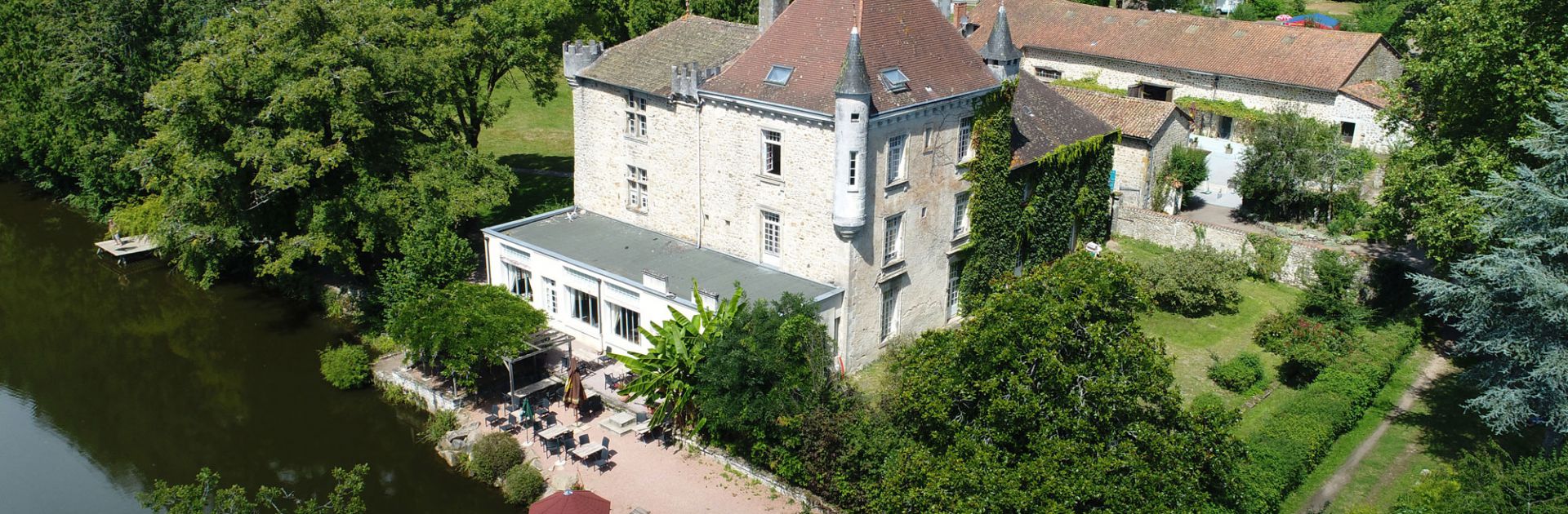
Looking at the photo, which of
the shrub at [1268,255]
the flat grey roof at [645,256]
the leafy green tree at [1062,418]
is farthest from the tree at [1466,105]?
the flat grey roof at [645,256]

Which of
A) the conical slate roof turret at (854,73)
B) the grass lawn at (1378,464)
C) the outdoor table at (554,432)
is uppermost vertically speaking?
the conical slate roof turret at (854,73)

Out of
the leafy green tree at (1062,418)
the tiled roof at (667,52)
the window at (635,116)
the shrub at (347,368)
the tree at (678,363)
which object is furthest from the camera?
the window at (635,116)

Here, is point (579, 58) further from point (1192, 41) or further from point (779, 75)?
point (1192, 41)

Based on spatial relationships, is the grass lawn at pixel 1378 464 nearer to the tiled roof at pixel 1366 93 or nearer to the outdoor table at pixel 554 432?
the outdoor table at pixel 554 432

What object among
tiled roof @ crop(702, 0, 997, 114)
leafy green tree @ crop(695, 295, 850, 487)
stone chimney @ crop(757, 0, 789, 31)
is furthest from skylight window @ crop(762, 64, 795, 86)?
leafy green tree @ crop(695, 295, 850, 487)

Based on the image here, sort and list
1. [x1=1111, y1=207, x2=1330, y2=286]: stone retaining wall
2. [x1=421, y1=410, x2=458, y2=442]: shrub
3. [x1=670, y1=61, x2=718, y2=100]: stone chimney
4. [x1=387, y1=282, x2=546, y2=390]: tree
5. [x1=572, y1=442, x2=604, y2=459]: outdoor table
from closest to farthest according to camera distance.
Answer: [x1=572, y1=442, x2=604, y2=459]: outdoor table < [x1=387, y1=282, x2=546, y2=390]: tree < [x1=421, y1=410, x2=458, y2=442]: shrub < [x1=670, y1=61, x2=718, y2=100]: stone chimney < [x1=1111, y1=207, x2=1330, y2=286]: stone retaining wall

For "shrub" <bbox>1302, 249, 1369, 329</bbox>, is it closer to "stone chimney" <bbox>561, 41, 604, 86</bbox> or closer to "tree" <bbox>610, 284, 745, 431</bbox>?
"tree" <bbox>610, 284, 745, 431</bbox>

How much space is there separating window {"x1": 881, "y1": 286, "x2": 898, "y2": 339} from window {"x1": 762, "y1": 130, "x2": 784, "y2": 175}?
15.7 feet

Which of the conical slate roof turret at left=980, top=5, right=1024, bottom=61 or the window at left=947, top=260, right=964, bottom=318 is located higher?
the conical slate roof turret at left=980, top=5, right=1024, bottom=61

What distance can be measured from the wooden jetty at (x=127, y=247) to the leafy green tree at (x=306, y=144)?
823cm

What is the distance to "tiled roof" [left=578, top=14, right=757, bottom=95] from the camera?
112 ft

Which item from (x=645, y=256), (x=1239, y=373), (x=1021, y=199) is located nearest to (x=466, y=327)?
(x=645, y=256)

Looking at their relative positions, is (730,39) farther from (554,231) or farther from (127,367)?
(127,367)

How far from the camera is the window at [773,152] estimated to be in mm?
30828
